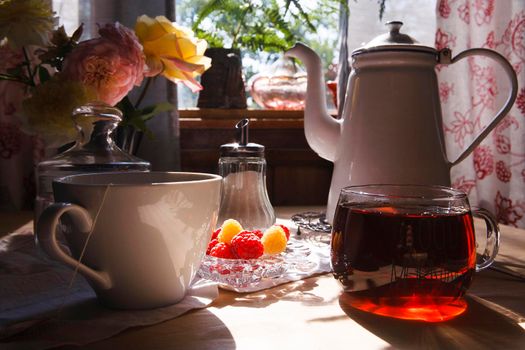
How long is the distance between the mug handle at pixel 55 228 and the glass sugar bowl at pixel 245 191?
0.33 meters

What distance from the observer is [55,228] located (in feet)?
1.13

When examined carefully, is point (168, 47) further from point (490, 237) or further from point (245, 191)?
point (490, 237)

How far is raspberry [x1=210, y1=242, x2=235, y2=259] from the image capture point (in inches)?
18.4

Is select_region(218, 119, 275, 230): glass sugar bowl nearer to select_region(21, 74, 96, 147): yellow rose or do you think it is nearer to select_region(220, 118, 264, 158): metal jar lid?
select_region(220, 118, 264, 158): metal jar lid

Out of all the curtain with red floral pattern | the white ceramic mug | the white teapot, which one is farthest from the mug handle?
the curtain with red floral pattern

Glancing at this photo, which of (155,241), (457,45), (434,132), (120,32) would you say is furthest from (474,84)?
(155,241)

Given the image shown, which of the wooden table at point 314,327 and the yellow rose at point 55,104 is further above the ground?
the yellow rose at point 55,104

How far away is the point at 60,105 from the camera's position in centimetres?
A: 64

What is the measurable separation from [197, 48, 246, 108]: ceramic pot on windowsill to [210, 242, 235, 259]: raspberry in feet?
2.70

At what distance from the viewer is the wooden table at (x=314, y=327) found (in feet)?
1.08

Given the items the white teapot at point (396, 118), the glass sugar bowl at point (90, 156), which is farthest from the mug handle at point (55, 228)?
the white teapot at point (396, 118)

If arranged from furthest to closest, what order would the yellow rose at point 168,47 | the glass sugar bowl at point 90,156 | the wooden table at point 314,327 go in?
the yellow rose at point 168,47, the glass sugar bowl at point 90,156, the wooden table at point 314,327

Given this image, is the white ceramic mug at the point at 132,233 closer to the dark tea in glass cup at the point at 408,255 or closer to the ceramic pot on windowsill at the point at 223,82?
the dark tea in glass cup at the point at 408,255

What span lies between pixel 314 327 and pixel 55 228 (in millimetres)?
198
